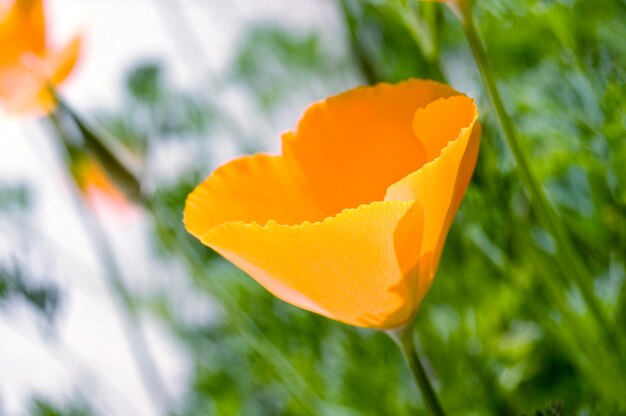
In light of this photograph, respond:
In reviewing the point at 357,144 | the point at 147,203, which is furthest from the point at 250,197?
the point at 147,203

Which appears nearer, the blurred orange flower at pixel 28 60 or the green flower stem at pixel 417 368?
the green flower stem at pixel 417 368

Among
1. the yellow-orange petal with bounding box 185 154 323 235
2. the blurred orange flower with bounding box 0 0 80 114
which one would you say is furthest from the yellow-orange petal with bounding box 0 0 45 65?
the yellow-orange petal with bounding box 185 154 323 235

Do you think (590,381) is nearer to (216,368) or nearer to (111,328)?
(216,368)

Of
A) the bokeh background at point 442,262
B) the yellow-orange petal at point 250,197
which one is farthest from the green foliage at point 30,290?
the yellow-orange petal at point 250,197

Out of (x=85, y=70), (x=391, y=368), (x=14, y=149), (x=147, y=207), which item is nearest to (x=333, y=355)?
(x=391, y=368)

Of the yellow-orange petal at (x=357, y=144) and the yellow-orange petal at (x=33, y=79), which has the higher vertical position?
the yellow-orange petal at (x=33, y=79)

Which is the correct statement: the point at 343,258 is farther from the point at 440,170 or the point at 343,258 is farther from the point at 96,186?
the point at 96,186

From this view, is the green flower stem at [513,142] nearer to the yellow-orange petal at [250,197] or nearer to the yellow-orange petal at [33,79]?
the yellow-orange petal at [250,197]
